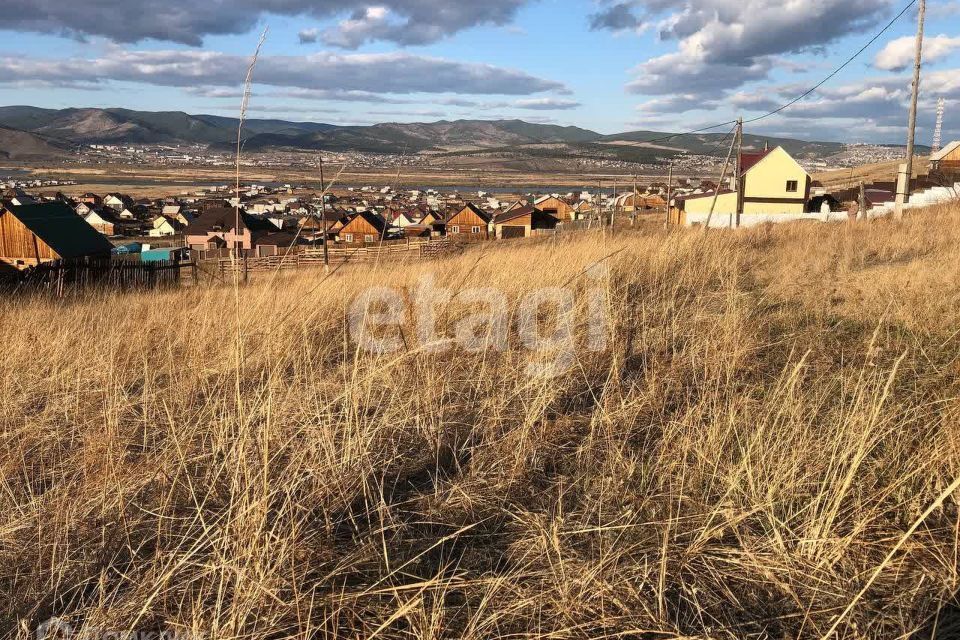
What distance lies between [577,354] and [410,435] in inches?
53.3

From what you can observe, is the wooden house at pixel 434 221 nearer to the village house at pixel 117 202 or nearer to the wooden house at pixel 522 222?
the wooden house at pixel 522 222

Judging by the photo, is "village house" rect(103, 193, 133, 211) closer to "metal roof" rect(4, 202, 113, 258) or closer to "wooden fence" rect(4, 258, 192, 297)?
"metal roof" rect(4, 202, 113, 258)

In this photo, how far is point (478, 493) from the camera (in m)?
2.14

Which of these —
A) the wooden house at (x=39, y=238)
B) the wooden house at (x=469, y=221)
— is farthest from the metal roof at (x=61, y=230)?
the wooden house at (x=469, y=221)

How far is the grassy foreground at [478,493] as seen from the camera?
156cm

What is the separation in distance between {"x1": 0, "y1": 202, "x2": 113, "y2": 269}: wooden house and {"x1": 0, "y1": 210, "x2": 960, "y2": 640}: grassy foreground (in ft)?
86.6

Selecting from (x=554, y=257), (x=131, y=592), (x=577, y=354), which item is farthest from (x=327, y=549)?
(x=554, y=257)

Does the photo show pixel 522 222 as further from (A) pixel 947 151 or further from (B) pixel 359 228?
(A) pixel 947 151

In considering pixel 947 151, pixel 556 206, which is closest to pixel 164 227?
pixel 556 206

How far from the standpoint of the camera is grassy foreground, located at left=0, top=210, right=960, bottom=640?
1.56 meters

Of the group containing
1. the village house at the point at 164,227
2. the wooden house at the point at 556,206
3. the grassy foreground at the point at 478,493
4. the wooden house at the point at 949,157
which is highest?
the wooden house at the point at 949,157

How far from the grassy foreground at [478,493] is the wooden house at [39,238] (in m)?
26.4

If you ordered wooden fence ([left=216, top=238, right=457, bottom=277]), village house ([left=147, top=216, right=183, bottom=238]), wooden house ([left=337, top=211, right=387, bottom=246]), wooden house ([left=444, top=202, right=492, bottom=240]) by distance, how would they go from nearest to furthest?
1. wooden fence ([left=216, top=238, right=457, bottom=277])
2. wooden house ([left=337, top=211, right=387, bottom=246])
3. wooden house ([left=444, top=202, right=492, bottom=240])
4. village house ([left=147, top=216, right=183, bottom=238])

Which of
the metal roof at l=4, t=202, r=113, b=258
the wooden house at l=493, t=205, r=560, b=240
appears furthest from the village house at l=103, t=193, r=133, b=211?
the metal roof at l=4, t=202, r=113, b=258
